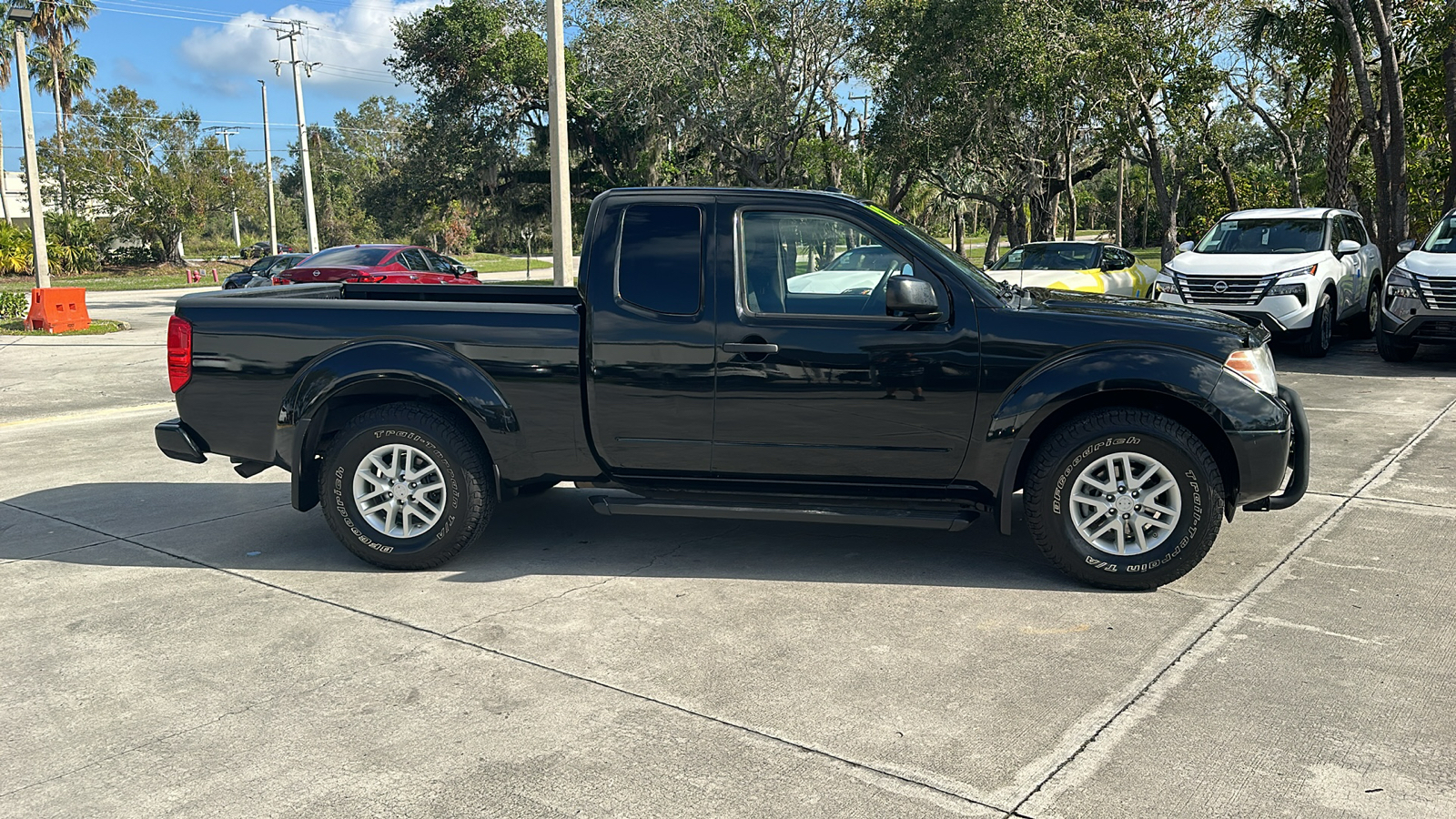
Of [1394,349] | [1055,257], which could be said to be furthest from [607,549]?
[1055,257]

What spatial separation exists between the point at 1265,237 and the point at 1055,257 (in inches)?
136

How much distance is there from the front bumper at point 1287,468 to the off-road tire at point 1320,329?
365 inches

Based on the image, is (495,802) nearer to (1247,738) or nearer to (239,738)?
(239,738)

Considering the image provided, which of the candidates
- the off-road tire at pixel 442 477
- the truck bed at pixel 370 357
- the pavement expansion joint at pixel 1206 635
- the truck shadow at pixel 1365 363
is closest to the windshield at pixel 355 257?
the truck shadow at pixel 1365 363

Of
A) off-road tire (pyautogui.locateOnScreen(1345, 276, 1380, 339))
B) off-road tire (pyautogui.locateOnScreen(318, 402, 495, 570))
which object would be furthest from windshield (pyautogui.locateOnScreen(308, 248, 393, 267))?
off-road tire (pyautogui.locateOnScreen(1345, 276, 1380, 339))

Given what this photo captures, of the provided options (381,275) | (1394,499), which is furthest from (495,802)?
(381,275)

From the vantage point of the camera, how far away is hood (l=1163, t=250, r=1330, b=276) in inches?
530

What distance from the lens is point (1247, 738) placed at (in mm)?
3701

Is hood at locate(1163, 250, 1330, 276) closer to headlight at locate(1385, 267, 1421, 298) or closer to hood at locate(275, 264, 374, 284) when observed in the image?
headlight at locate(1385, 267, 1421, 298)

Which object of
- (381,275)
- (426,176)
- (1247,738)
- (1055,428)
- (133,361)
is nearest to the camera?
(1247,738)

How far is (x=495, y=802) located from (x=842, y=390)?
8.57 feet

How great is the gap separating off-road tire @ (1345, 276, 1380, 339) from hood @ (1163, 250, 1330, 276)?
91.4 inches

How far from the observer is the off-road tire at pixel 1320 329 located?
13.6m

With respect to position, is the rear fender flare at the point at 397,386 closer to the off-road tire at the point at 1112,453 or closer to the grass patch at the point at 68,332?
the off-road tire at the point at 1112,453
